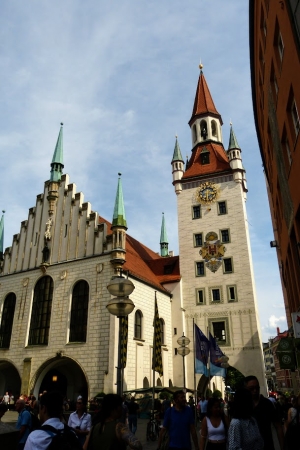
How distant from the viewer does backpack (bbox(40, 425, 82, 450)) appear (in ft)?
10.2

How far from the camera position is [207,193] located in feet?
124

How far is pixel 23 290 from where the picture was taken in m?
30.3

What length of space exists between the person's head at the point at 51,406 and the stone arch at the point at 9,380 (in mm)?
28646

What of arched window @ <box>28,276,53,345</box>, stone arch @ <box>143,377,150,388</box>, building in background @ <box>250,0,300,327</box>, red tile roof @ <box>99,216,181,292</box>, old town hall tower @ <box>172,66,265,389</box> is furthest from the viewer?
red tile roof @ <box>99,216,181,292</box>

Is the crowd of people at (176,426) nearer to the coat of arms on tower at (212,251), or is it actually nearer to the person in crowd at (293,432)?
the person in crowd at (293,432)

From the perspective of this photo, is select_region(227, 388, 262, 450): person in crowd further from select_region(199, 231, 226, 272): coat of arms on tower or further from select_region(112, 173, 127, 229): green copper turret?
select_region(199, 231, 226, 272): coat of arms on tower

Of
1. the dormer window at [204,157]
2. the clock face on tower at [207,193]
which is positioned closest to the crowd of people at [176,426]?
the clock face on tower at [207,193]

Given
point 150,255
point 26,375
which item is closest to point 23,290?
point 26,375

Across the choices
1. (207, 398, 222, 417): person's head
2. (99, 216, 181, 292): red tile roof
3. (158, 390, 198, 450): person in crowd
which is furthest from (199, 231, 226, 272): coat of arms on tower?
(207, 398, 222, 417): person's head

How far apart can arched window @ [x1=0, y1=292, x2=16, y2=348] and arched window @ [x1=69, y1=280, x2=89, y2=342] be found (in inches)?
241

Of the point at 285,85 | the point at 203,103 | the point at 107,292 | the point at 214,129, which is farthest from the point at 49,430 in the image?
the point at 203,103

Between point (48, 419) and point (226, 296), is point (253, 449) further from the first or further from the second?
point (226, 296)

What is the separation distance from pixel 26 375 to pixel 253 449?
25.9 meters

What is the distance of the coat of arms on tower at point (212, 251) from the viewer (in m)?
A: 34.6
